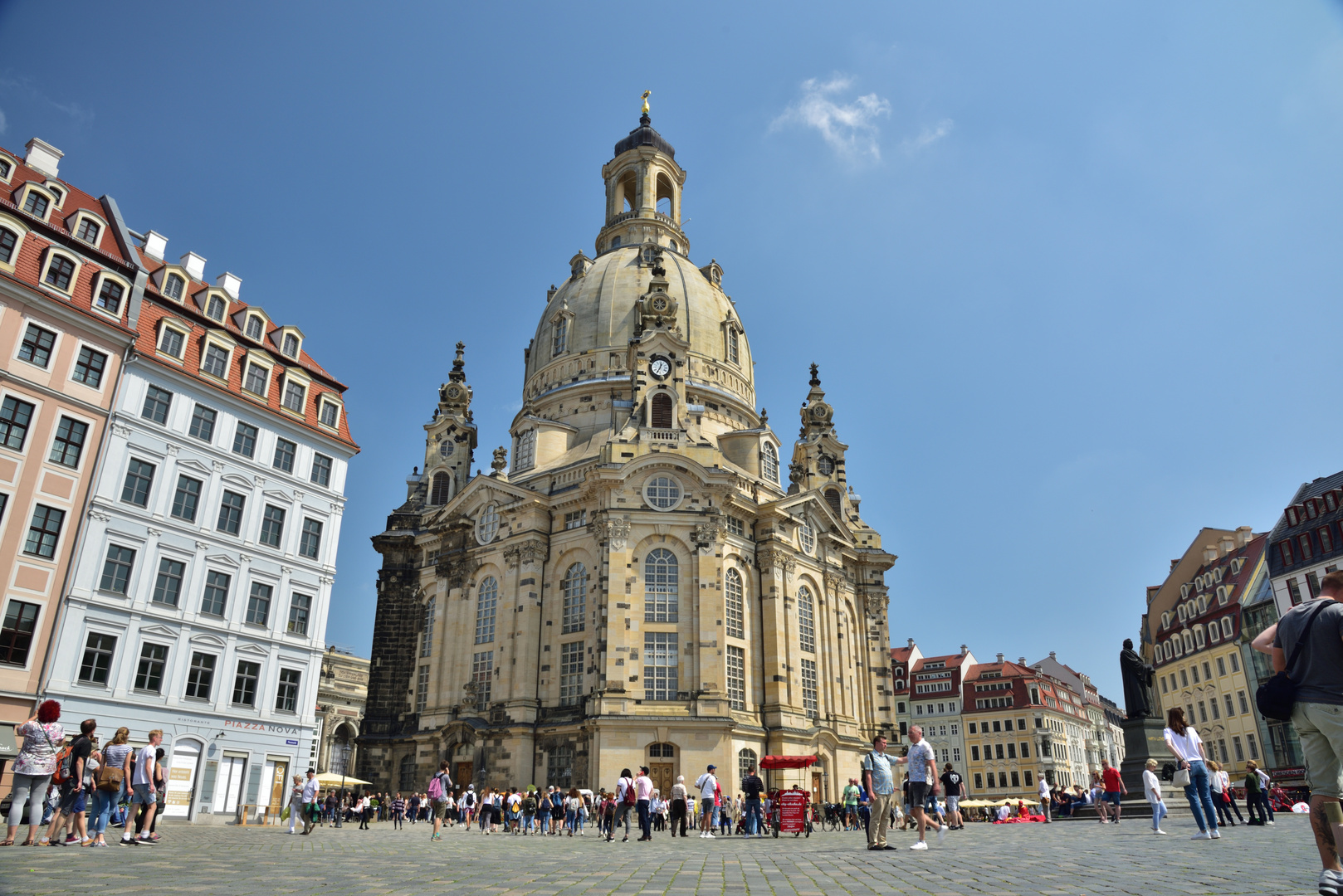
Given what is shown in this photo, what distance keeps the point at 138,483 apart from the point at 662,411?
94.8 feet

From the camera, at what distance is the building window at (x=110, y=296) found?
101 feet

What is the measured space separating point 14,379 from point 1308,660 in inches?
1350

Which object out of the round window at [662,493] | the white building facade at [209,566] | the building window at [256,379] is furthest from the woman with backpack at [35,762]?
the round window at [662,493]

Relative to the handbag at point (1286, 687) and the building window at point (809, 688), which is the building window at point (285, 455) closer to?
the building window at point (809, 688)

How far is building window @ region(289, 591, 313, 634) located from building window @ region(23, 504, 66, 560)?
28.8 ft

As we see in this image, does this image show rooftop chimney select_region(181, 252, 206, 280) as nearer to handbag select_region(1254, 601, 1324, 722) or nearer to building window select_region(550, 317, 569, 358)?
building window select_region(550, 317, 569, 358)

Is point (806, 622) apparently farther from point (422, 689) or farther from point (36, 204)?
point (36, 204)

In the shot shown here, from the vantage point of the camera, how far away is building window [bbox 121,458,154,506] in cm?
3050

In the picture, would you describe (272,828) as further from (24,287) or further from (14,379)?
(24,287)

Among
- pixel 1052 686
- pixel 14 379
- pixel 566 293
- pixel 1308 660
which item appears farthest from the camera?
pixel 1052 686

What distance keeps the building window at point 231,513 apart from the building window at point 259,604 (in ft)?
7.87

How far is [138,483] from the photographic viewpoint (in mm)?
30906

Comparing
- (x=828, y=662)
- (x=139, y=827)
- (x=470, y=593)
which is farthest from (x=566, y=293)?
(x=139, y=827)

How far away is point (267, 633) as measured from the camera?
110 ft
